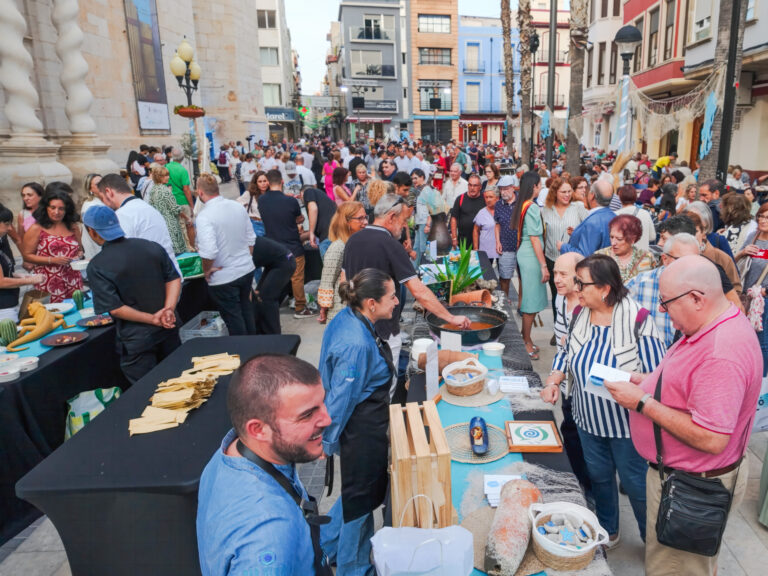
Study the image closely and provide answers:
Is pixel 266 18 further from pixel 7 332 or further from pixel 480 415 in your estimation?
pixel 480 415

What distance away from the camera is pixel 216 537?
53.7 inches

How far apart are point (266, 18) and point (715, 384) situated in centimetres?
5113

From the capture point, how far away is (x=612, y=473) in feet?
9.94

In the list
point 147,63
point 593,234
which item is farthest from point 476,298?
point 147,63

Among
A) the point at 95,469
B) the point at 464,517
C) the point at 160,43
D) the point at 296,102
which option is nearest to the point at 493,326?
the point at 464,517

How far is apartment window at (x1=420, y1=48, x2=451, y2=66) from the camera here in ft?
154

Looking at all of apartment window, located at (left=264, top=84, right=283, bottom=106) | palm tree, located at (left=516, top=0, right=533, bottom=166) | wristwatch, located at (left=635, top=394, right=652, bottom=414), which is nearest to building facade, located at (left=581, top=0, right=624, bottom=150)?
palm tree, located at (left=516, top=0, right=533, bottom=166)

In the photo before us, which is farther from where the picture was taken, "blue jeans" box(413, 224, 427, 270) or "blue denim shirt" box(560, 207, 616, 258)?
"blue jeans" box(413, 224, 427, 270)

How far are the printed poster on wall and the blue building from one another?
121 feet

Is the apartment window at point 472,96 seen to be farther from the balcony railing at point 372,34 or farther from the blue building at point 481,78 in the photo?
the balcony railing at point 372,34

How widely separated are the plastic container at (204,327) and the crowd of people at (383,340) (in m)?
0.27

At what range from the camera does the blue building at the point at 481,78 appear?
48.3m

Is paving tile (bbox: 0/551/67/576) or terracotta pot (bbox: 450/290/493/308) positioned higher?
→ terracotta pot (bbox: 450/290/493/308)

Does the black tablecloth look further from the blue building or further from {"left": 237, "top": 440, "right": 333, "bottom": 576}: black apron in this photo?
the blue building
